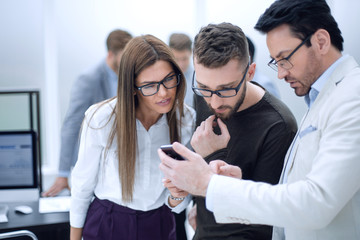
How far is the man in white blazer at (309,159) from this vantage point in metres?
0.92

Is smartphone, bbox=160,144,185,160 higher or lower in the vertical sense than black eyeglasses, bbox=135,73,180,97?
lower

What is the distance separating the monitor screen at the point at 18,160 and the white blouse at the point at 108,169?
2.32 feet

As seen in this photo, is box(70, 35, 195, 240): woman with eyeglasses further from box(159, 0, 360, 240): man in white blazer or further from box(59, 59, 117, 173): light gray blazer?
box(59, 59, 117, 173): light gray blazer

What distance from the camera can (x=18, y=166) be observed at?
7.59ft

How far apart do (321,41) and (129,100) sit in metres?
0.78

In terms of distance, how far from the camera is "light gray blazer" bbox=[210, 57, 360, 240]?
2.99 ft

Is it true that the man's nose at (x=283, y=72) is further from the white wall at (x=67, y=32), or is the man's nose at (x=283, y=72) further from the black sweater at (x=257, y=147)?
the white wall at (x=67, y=32)

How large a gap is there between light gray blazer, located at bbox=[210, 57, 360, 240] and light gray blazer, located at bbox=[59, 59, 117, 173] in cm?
197

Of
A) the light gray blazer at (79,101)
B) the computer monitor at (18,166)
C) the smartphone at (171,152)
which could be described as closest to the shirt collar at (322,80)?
the smartphone at (171,152)

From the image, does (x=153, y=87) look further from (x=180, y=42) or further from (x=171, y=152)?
(x=180, y=42)

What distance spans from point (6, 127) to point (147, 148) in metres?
3.43

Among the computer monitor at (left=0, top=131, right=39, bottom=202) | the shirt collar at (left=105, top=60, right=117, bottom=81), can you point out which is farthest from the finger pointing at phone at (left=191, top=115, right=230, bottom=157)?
the shirt collar at (left=105, top=60, right=117, bottom=81)

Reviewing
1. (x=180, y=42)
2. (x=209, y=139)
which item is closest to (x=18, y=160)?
(x=209, y=139)

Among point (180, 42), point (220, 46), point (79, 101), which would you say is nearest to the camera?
point (220, 46)
